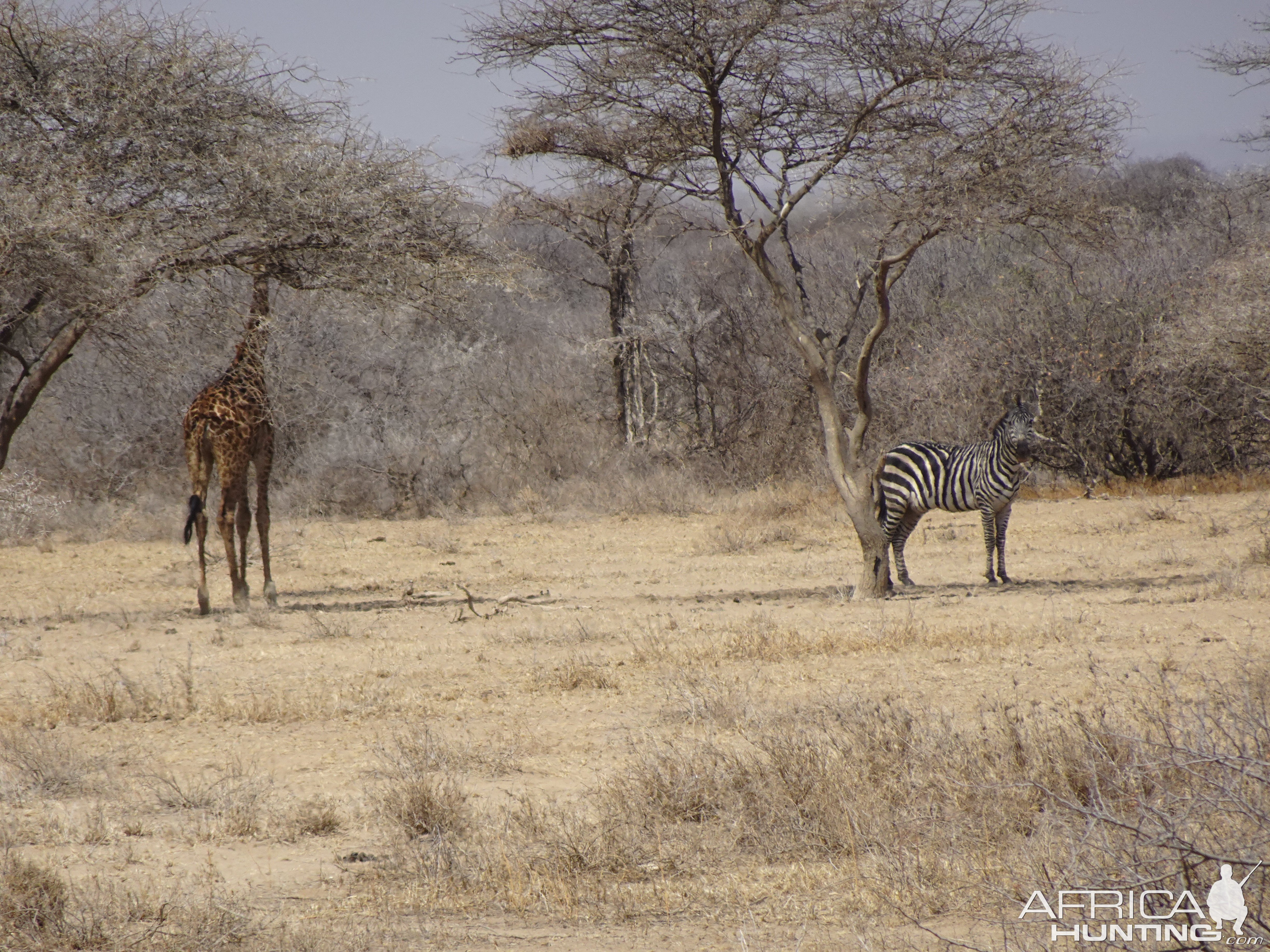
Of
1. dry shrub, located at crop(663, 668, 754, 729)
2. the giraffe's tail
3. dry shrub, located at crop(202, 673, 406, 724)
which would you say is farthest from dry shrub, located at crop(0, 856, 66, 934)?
the giraffe's tail

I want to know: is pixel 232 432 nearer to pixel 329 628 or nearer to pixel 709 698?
pixel 329 628

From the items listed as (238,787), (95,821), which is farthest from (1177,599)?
(95,821)

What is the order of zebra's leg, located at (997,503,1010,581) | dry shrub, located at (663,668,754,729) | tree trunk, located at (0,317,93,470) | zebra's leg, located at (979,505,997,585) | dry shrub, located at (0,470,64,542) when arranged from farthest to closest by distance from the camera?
dry shrub, located at (0,470,64,542) → zebra's leg, located at (979,505,997,585) → zebra's leg, located at (997,503,1010,581) → tree trunk, located at (0,317,93,470) → dry shrub, located at (663,668,754,729)

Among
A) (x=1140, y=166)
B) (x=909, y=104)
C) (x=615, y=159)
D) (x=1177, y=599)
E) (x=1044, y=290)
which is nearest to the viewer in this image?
(x=1177, y=599)

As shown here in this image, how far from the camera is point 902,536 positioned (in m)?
11.4

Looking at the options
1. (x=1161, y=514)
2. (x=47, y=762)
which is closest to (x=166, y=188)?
(x=47, y=762)

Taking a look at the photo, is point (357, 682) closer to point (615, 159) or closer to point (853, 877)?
point (853, 877)

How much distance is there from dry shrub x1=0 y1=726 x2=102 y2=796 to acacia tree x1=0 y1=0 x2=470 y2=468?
387cm

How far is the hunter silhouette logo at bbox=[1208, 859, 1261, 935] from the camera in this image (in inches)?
97.0

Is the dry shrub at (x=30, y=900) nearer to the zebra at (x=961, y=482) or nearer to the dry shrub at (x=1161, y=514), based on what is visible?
the zebra at (x=961, y=482)

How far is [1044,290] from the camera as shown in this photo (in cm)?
1902

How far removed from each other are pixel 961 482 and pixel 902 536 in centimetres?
78

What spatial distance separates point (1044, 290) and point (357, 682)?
15.3 metres

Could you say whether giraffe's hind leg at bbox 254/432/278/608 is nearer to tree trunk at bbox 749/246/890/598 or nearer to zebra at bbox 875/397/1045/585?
tree trunk at bbox 749/246/890/598
